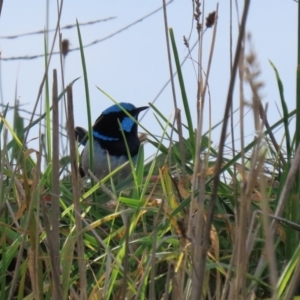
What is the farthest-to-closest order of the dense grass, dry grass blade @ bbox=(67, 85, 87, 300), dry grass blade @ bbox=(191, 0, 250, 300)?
dry grass blade @ bbox=(67, 85, 87, 300)
the dense grass
dry grass blade @ bbox=(191, 0, 250, 300)

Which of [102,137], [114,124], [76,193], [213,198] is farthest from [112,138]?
A: [213,198]

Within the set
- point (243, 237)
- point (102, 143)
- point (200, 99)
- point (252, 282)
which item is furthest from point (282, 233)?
point (102, 143)

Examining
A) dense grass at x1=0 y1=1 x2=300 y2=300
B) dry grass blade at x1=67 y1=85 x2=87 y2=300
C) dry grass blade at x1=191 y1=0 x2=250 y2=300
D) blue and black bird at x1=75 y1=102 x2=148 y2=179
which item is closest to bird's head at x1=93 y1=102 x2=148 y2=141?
blue and black bird at x1=75 y1=102 x2=148 y2=179

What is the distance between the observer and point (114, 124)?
15.1 feet

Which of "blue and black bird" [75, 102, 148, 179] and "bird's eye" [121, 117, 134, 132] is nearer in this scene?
"blue and black bird" [75, 102, 148, 179]

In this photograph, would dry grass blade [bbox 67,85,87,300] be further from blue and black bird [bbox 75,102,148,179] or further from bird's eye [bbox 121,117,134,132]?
bird's eye [bbox 121,117,134,132]

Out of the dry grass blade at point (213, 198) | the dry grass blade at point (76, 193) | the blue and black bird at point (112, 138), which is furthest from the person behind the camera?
the blue and black bird at point (112, 138)

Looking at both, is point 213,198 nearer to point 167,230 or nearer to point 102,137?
point 167,230

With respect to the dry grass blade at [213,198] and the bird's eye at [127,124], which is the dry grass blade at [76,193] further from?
the bird's eye at [127,124]

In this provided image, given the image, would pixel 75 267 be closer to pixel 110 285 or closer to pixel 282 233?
pixel 110 285

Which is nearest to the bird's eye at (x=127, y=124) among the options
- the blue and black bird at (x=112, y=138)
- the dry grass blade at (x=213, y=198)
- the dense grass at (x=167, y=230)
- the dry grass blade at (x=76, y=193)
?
the blue and black bird at (x=112, y=138)

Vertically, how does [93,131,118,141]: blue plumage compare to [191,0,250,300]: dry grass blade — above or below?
below

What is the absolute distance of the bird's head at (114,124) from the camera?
4.43 metres

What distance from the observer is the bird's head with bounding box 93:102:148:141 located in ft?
14.5
